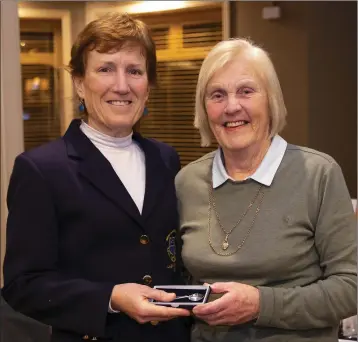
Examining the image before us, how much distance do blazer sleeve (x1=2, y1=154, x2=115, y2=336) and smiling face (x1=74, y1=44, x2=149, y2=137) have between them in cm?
23

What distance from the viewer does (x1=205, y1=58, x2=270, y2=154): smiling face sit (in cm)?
156

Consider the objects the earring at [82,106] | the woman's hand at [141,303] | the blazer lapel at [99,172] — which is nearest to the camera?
the woman's hand at [141,303]

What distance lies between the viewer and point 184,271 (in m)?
1.73

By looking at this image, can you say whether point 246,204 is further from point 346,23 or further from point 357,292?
point 346,23

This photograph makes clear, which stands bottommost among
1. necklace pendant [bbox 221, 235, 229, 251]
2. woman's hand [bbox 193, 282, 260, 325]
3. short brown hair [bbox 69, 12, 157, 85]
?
woman's hand [bbox 193, 282, 260, 325]

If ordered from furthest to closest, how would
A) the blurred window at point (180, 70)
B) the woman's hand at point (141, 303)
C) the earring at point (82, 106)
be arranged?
the blurred window at point (180, 70) < the earring at point (82, 106) < the woman's hand at point (141, 303)

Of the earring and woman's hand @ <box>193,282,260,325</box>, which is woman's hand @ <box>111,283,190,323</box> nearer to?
woman's hand @ <box>193,282,260,325</box>

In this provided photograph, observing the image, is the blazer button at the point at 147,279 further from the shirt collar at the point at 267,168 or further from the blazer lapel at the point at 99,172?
the shirt collar at the point at 267,168

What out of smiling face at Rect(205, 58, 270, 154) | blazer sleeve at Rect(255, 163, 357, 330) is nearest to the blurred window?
smiling face at Rect(205, 58, 270, 154)

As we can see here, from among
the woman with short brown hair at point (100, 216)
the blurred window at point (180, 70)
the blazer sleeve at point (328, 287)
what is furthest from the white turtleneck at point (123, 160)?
the blurred window at point (180, 70)

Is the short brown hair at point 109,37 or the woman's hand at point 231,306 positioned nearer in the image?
the woman's hand at point 231,306

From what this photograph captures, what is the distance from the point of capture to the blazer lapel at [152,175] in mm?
1606

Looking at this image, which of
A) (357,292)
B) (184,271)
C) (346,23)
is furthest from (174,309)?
(346,23)

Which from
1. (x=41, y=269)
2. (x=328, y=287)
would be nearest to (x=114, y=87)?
(x=41, y=269)
